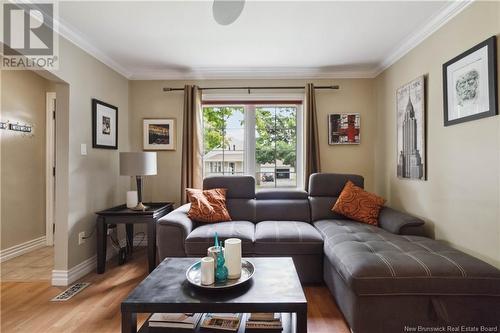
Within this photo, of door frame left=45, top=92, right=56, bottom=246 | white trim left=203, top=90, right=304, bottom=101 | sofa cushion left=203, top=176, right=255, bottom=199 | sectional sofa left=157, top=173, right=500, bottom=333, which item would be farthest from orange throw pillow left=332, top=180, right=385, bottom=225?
door frame left=45, top=92, right=56, bottom=246

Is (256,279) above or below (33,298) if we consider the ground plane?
above

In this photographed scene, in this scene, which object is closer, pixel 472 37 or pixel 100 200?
pixel 472 37

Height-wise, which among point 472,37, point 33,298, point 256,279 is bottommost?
point 33,298

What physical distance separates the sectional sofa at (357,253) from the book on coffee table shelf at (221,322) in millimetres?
757

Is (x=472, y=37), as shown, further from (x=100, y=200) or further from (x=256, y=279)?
(x=100, y=200)

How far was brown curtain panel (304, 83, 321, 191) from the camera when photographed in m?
3.47

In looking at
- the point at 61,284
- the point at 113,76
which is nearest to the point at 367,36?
the point at 113,76

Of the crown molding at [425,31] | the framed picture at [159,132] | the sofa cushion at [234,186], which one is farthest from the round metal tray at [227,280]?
the crown molding at [425,31]

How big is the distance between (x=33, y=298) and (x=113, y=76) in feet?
8.28

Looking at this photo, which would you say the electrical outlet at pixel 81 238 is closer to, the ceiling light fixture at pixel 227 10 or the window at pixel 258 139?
the window at pixel 258 139

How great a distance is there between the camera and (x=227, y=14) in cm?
223

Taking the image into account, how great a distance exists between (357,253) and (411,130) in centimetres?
165

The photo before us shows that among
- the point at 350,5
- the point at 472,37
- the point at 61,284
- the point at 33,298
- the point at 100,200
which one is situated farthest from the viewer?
the point at 100,200

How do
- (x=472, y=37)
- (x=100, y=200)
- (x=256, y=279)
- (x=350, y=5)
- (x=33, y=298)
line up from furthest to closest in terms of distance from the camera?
1. (x=100, y=200)
2. (x=33, y=298)
3. (x=350, y=5)
4. (x=472, y=37)
5. (x=256, y=279)
